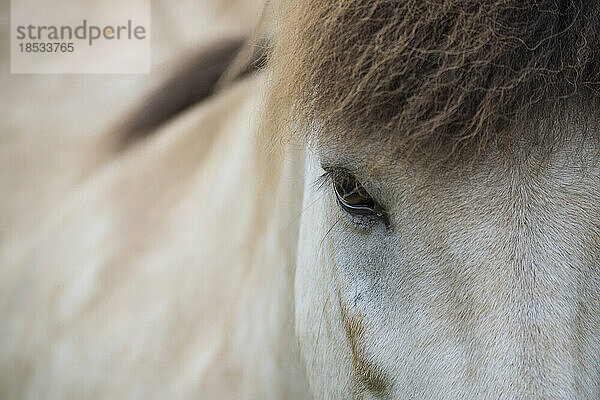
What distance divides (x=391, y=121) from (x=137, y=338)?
91cm

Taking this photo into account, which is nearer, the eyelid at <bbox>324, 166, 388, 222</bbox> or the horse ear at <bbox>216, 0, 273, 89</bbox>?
the eyelid at <bbox>324, 166, 388, 222</bbox>

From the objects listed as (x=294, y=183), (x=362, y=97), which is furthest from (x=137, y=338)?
(x=362, y=97)

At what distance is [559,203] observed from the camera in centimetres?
79

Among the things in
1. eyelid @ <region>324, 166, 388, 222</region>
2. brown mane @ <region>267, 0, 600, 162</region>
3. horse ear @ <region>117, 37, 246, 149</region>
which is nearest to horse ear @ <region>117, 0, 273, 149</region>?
horse ear @ <region>117, 37, 246, 149</region>

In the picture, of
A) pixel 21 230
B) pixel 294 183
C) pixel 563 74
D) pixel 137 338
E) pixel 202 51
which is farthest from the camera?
pixel 202 51

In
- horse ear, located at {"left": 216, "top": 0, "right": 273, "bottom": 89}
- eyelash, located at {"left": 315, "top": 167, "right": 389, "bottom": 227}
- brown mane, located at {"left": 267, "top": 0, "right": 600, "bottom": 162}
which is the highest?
horse ear, located at {"left": 216, "top": 0, "right": 273, "bottom": 89}

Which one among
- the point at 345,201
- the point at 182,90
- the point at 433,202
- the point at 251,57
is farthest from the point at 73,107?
the point at 433,202

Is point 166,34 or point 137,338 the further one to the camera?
point 166,34

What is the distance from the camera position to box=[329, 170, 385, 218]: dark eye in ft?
3.03

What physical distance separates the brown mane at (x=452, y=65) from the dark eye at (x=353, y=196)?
0.09 meters

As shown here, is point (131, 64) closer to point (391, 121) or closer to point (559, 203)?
point (391, 121)

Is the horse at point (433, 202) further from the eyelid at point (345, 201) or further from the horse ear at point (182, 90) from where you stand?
the horse ear at point (182, 90)

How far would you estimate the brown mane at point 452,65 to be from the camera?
29.8 inches

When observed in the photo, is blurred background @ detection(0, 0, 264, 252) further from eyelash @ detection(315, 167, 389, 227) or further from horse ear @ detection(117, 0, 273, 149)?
eyelash @ detection(315, 167, 389, 227)
